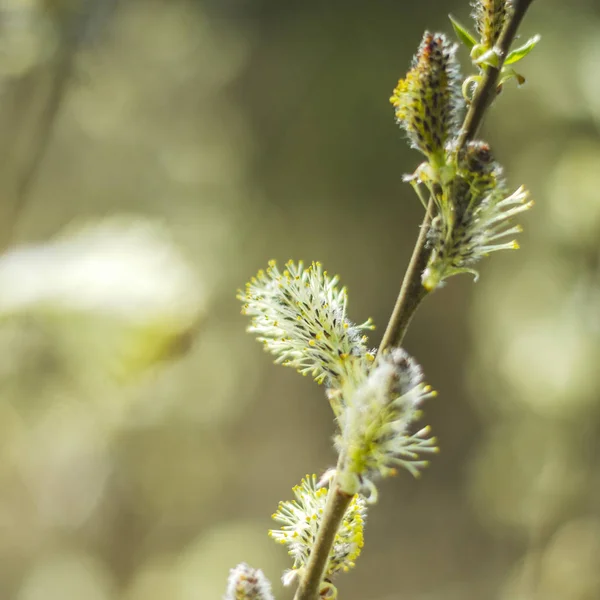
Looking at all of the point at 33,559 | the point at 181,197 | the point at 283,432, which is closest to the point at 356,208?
the point at 181,197

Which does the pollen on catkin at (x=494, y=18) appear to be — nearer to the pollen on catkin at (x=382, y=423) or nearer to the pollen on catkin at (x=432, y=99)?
the pollen on catkin at (x=432, y=99)

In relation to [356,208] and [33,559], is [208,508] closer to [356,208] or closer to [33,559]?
[33,559]

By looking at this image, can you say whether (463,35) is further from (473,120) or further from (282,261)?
(282,261)

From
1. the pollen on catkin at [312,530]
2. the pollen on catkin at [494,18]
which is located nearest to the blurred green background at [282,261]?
the pollen on catkin at [312,530]

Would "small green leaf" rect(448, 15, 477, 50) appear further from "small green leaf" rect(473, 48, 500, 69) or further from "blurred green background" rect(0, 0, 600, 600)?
"blurred green background" rect(0, 0, 600, 600)

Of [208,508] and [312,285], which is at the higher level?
[208,508]
